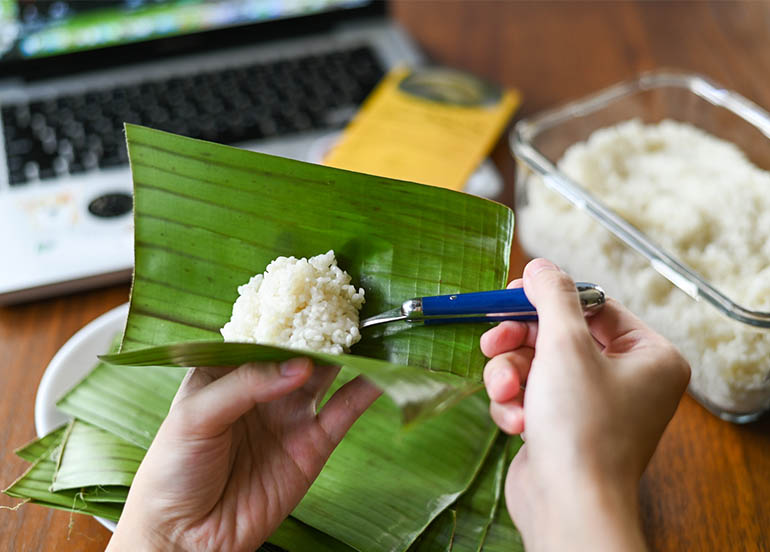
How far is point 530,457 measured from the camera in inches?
21.7

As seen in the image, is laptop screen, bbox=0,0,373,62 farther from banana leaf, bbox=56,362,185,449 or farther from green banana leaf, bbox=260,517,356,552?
green banana leaf, bbox=260,517,356,552

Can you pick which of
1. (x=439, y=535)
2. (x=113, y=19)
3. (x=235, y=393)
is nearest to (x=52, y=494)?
(x=235, y=393)

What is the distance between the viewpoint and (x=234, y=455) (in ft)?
2.23

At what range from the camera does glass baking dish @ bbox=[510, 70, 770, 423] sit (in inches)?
30.4

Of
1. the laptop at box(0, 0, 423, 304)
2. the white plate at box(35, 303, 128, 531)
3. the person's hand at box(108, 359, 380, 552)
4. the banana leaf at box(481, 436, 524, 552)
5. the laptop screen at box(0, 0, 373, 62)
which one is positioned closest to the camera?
the person's hand at box(108, 359, 380, 552)

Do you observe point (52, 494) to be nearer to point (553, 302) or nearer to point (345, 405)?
point (345, 405)

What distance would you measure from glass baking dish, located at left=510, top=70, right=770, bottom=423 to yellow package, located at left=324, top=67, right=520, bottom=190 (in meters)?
0.14

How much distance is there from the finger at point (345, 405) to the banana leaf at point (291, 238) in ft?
0.11

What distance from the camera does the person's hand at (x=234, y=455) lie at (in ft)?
1.94

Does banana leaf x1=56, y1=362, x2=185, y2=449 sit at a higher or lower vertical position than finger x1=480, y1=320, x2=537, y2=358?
lower

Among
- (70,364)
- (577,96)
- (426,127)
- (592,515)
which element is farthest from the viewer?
(577,96)

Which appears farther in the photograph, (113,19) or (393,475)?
(113,19)

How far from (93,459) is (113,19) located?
82cm

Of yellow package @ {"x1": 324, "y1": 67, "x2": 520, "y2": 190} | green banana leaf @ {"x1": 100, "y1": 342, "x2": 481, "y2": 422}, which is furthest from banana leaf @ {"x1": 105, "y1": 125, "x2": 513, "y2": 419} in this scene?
yellow package @ {"x1": 324, "y1": 67, "x2": 520, "y2": 190}
